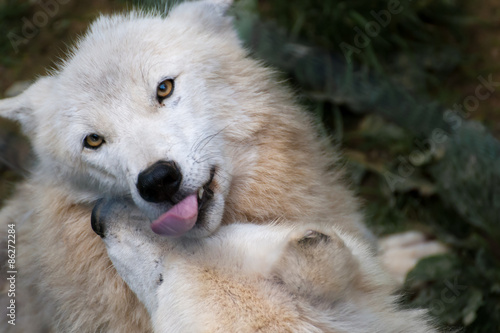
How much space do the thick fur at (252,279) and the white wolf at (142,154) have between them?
0.13 m

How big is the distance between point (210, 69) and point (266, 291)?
4.14 ft

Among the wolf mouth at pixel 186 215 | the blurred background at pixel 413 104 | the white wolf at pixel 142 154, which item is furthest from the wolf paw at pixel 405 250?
Result: the wolf mouth at pixel 186 215

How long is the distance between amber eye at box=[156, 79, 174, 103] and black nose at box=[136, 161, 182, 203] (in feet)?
1.42

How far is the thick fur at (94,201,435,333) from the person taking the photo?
2023 millimetres

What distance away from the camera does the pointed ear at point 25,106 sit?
9.60 ft

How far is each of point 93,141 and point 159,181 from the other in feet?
1.70

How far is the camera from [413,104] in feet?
15.3

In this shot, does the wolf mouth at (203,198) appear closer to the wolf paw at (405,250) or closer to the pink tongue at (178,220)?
the pink tongue at (178,220)

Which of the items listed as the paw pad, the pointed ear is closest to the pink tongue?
the paw pad

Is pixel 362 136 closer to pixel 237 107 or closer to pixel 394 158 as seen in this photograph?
pixel 394 158

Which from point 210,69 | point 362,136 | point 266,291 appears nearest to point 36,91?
point 210,69

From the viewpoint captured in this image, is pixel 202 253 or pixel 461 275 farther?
pixel 461 275

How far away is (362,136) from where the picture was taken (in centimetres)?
492

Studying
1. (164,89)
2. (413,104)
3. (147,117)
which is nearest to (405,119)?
(413,104)
